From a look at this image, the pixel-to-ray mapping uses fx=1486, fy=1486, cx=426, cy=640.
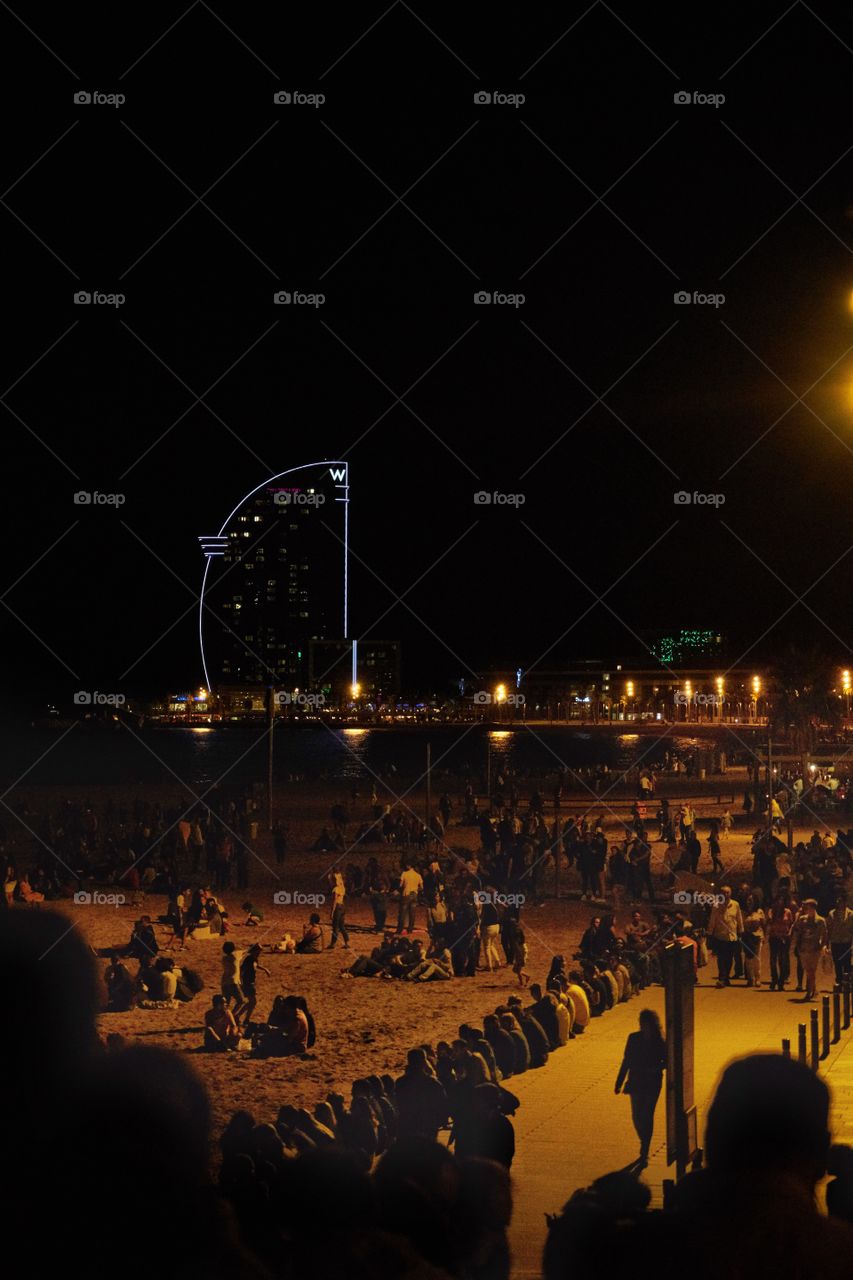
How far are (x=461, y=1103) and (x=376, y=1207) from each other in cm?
526

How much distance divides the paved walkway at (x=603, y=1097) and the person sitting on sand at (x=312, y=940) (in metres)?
5.02

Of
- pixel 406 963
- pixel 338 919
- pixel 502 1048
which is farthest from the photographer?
pixel 338 919

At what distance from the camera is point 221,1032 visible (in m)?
13.0

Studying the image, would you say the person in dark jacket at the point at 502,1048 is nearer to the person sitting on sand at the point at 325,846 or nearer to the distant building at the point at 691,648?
the person sitting on sand at the point at 325,846

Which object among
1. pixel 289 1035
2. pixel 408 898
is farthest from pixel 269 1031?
pixel 408 898

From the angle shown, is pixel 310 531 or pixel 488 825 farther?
pixel 310 531

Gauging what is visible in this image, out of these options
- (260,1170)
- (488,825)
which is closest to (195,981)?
(260,1170)

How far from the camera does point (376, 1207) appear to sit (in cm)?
314

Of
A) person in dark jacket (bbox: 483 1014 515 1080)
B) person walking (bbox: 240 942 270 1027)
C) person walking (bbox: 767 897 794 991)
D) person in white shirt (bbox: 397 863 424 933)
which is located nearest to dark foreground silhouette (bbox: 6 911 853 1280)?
A: person in dark jacket (bbox: 483 1014 515 1080)

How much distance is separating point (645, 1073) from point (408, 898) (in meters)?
10.0

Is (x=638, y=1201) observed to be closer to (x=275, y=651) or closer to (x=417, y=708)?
(x=275, y=651)

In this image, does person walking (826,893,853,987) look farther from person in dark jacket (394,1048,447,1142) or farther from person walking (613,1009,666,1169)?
person in dark jacket (394,1048,447,1142)

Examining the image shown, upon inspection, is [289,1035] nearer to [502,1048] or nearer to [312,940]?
[502,1048]

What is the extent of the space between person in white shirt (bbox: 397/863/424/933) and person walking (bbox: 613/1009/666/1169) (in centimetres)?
973
